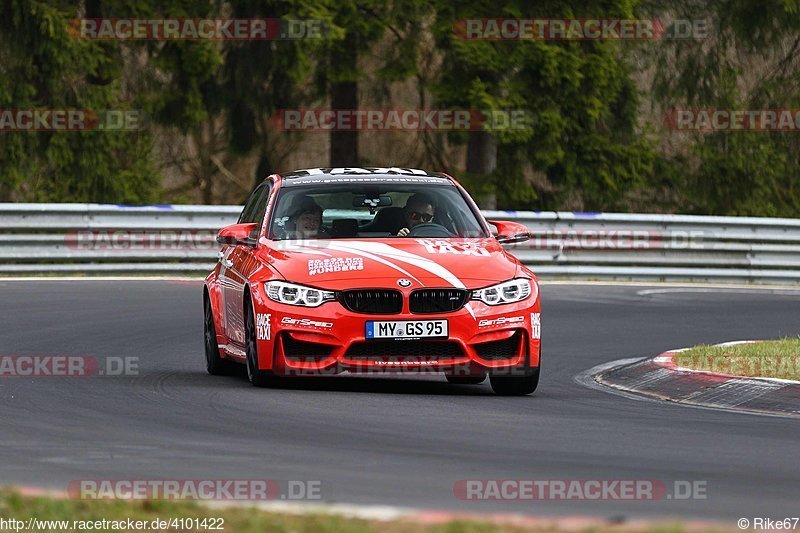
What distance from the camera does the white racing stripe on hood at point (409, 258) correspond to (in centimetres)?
1196

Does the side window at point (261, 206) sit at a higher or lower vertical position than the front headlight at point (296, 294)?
higher

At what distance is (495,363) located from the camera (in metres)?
12.0

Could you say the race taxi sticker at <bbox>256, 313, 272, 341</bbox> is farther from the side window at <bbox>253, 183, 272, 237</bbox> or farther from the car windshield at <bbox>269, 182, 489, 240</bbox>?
the side window at <bbox>253, 183, 272, 237</bbox>

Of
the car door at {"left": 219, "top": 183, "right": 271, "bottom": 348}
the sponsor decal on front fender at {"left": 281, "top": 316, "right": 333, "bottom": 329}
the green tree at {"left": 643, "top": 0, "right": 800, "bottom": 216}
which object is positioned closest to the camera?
the sponsor decal on front fender at {"left": 281, "top": 316, "right": 333, "bottom": 329}

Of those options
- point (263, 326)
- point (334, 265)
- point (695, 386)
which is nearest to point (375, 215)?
A: point (334, 265)

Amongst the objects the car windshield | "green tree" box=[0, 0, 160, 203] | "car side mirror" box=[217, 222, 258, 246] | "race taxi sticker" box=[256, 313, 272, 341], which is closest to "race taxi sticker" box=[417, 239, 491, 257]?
the car windshield

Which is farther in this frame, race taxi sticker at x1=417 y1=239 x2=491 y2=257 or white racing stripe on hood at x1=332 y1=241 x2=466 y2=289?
race taxi sticker at x1=417 y1=239 x2=491 y2=257

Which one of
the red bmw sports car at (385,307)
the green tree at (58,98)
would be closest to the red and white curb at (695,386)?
the red bmw sports car at (385,307)

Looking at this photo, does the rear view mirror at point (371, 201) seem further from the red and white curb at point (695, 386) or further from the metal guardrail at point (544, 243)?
the metal guardrail at point (544, 243)

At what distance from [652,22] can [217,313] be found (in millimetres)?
24320

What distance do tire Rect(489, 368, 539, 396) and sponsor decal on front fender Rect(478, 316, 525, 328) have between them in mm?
395

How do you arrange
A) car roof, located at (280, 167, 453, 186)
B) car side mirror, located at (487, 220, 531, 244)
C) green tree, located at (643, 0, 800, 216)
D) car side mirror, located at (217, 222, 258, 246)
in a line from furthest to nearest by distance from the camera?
green tree, located at (643, 0, 800, 216), car roof, located at (280, 167, 453, 186), car side mirror, located at (487, 220, 531, 244), car side mirror, located at (217, 222, 258, 246)

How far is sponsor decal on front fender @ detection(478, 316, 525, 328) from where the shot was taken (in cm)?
1195

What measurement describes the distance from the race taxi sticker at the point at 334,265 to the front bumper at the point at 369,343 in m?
0.29
